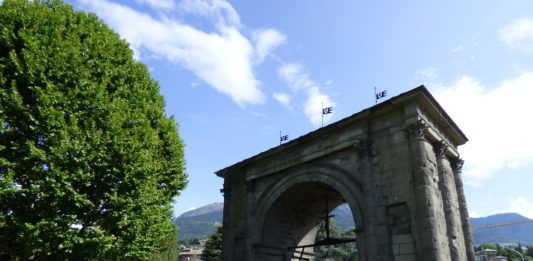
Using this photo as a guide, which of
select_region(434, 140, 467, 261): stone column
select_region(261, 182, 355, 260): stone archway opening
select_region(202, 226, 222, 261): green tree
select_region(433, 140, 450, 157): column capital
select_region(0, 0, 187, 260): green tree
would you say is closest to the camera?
select_region(0, 0, 187, 260): green tree

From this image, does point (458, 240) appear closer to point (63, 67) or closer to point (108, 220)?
point (108, 220)

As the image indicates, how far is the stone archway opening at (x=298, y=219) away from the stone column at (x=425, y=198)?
4.11m

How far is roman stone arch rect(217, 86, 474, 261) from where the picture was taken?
34.0ft

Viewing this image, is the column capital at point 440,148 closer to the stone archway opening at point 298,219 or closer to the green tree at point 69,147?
the stone archway opening at point 298,219

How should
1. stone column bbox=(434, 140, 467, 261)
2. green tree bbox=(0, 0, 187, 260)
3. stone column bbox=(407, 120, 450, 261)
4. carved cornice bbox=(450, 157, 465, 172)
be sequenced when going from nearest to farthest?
green tree bbox=(0, 0, 187, 260)
stone column bbox=(407, 120, 450, 261)
stone column bbox=(434, 140, 467, 261)
carved cornice bbox=(450, 157, 465, 172)

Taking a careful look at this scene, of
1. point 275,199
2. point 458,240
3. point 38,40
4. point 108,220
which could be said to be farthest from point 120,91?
point 458,240

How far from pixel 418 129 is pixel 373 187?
2.24 meters

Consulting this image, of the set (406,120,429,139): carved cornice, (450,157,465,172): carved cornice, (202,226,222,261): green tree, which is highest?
(406,120,429,139): carved cornice

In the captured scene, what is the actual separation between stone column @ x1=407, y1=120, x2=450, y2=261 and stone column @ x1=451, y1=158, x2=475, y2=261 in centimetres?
263

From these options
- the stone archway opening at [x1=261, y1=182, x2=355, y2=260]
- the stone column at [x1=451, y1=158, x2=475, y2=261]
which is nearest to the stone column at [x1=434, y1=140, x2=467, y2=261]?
the stone column at [x1=451, y1=158, x2=475, y2=261]

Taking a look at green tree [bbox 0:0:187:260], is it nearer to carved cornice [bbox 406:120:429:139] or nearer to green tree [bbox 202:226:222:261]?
carved cornice [bbox 406:120:429:139]

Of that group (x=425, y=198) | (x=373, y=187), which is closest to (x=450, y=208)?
(x=425, y=198)

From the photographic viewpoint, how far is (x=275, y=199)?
1453cm

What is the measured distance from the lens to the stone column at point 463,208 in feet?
39.8
